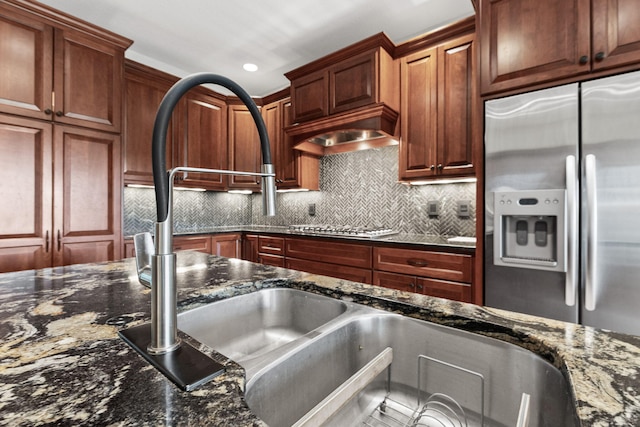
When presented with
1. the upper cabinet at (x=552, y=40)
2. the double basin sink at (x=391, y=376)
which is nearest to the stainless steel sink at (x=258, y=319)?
the double basin sink at (x=391, y=376)

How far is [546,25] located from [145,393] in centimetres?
228

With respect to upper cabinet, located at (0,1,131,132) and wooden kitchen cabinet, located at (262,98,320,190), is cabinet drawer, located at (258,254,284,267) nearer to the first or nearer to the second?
wooden kitchen cabinet, located at (262,98,320,190)

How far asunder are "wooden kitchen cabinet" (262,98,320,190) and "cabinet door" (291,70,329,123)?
11.6 inches

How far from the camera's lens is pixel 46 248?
84.9 inches

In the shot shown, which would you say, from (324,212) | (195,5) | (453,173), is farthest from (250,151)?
(453,173)

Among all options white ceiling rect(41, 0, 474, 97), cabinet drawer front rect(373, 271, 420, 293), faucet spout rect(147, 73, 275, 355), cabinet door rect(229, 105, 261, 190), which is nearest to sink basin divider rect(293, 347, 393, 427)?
faucet spout rect(147, 73, 275, 355)

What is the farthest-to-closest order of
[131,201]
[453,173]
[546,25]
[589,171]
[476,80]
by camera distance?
[131,201]
[453,173]
[476,80]
[546,25]
[589,171]

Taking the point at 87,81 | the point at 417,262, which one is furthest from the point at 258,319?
the point at 87,81

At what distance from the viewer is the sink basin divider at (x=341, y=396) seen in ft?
1.55

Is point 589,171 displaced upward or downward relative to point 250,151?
downward

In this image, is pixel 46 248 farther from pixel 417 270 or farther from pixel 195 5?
pixel 417 270

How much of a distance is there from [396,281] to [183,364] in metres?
1.99

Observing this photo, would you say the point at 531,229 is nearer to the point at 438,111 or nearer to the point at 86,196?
the point at 438,111

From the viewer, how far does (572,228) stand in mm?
1453
